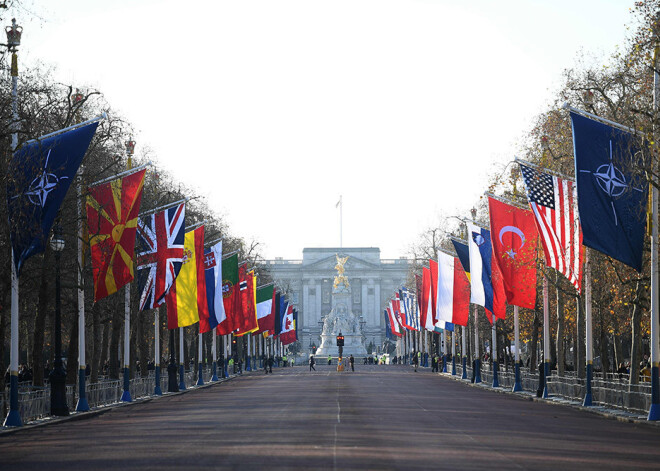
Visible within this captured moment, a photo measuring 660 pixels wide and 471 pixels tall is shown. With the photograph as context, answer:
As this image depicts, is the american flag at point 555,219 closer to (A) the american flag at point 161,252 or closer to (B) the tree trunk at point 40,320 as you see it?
(A) the american flag at point 161,252

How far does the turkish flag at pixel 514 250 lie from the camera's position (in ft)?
138

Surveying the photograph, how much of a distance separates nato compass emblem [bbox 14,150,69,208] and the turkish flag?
19.1 metres

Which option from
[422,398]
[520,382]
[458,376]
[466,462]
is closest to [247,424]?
[466,462]

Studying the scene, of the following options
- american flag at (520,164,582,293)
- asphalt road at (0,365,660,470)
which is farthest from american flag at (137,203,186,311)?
american flag at (520,164,582,293)

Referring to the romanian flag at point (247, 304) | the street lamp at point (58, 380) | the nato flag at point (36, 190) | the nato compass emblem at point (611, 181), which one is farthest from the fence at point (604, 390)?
the romanian flag at point (247, 304)

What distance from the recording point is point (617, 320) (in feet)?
182

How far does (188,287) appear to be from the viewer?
49750 millimetres

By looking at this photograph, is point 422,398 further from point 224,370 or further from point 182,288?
point 224,370

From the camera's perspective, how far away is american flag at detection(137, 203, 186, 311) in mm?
43344

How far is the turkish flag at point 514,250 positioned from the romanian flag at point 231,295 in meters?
23.2

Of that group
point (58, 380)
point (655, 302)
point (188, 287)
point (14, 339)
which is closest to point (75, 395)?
point (58, 380)

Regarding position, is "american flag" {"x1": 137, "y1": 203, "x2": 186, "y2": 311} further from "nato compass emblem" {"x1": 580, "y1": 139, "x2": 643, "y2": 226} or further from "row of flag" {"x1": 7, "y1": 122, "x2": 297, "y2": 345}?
"nato compass emblem" {"x1": 580, "y1": 139, "x2": 643, "y2": 226}

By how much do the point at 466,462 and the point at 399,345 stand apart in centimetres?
14272

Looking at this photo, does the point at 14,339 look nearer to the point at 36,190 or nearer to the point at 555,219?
the point at 36,190
